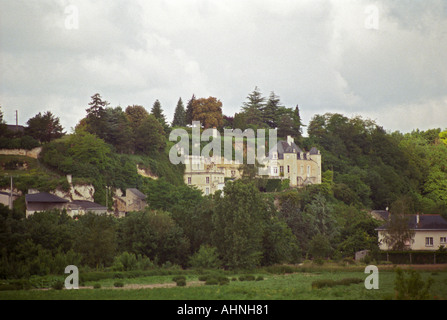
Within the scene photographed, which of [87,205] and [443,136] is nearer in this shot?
[87,205]

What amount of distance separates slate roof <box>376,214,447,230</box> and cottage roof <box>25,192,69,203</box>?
86.4ft

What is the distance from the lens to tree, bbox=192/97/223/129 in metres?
91.2

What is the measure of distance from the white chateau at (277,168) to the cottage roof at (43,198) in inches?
846

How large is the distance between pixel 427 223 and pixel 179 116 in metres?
52.1

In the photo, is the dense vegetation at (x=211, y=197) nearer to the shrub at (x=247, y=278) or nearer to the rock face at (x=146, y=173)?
the rock face at (x=146, y=173)

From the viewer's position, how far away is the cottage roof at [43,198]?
54.5 m

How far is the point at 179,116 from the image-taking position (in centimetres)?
9775

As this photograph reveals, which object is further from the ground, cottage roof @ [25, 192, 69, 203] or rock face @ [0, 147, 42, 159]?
rock face @ [0, 147, 42, 159]

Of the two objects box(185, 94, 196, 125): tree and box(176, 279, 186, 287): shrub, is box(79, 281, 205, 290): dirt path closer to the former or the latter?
box(176, 279, 186, 287): shrub

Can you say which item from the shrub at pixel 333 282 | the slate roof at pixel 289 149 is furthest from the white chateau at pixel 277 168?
the shrub at pixel 333 282

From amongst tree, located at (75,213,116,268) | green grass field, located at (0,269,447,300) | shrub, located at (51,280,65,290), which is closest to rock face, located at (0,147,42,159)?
tree, located at (75,213,116,268)

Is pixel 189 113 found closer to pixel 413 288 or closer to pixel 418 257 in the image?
pixel 418 257

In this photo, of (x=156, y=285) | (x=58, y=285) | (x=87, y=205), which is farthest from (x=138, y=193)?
(x=58, y=285)

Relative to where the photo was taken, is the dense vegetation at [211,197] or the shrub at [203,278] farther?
the dense vegetation at [211,197]
